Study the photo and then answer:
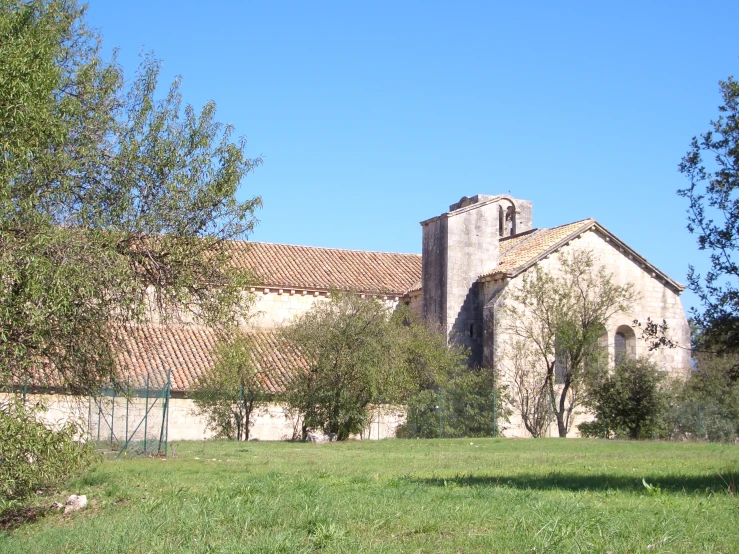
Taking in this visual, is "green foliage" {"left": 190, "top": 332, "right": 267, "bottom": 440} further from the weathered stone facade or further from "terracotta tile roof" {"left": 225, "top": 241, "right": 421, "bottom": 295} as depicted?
the weathered stone facade

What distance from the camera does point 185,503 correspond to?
991 cm

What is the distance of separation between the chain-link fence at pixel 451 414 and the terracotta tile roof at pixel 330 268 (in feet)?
23.9

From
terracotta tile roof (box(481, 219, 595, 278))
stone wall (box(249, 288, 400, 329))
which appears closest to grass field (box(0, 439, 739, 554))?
terracotta tile roof (box(481, 219, 595, 278))

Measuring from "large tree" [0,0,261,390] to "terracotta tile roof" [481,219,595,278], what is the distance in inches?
723

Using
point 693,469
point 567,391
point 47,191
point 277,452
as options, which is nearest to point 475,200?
point 567,391

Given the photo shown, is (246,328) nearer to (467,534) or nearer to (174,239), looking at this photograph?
(174,239)

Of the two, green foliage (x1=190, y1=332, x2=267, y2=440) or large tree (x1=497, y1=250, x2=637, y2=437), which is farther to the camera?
large tree (x1=497, y1=250, x2=637, y2=437)

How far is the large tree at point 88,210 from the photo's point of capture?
10.3 meters

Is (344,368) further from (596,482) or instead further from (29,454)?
(29,454)

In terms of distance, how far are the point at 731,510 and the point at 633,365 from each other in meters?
20.1

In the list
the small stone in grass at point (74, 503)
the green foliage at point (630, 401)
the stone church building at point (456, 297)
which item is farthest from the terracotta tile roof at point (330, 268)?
the small stone in grass at point (74, 503)

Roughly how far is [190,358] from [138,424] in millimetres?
7866

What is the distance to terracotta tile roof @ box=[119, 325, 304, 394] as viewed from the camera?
27.5 meters

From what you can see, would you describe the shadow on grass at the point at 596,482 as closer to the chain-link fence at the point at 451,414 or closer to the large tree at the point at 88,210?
the large tree at the point at 88,210
